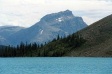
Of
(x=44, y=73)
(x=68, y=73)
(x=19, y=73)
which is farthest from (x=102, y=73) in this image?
(x=19, y=73)

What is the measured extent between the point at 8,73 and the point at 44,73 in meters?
11.5

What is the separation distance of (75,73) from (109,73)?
1067 centimetres

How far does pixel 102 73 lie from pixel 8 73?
2983 centimetres

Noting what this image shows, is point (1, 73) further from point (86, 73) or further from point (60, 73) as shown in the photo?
point (86, 73)

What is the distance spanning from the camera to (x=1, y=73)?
110688mm

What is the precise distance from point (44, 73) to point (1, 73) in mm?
13837

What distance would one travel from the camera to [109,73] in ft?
349

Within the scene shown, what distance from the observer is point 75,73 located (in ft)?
357

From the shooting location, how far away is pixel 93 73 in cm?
10756

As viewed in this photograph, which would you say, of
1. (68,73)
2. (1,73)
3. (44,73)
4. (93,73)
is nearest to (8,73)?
(1,73)

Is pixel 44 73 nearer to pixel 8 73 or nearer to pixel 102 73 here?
pixel 8 73

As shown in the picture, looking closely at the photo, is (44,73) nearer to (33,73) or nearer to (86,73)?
(33,73)

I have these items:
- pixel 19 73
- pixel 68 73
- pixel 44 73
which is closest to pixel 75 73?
pixel 68 73

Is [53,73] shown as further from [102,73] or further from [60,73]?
[102,73]
